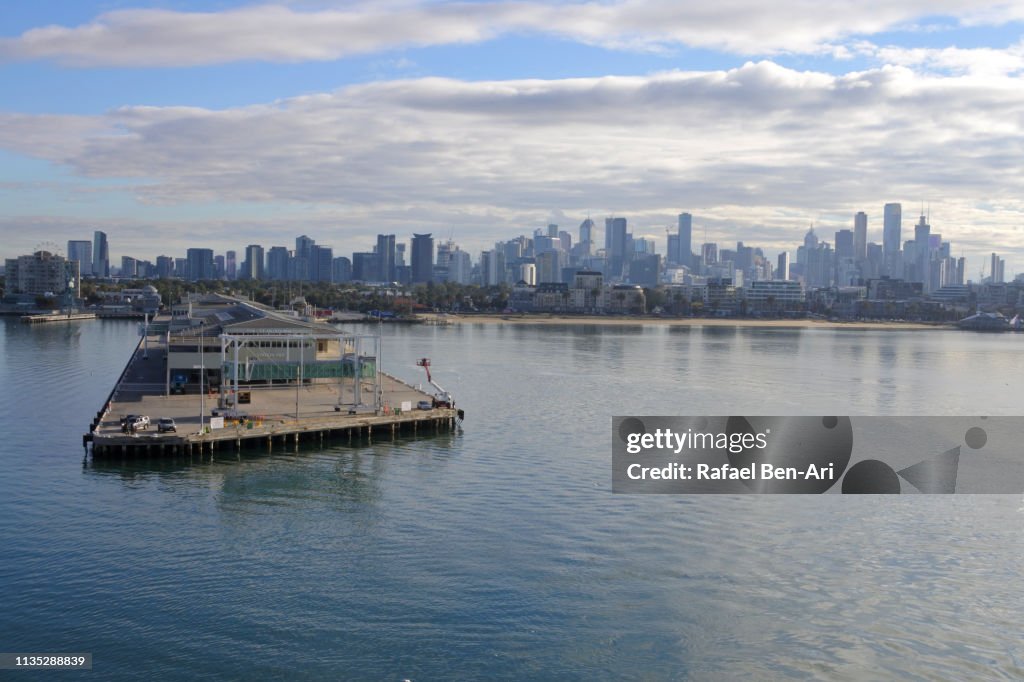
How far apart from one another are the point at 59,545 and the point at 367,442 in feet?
42.3

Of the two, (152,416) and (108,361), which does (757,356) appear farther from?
(152,416)

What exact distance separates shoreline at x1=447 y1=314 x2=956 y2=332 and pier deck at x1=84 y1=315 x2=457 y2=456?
279 feet

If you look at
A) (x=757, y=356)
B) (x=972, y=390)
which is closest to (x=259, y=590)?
(x=972, y=390)

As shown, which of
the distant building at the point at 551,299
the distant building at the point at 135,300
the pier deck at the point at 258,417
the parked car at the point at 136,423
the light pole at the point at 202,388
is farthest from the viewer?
the distant building at the point at 551,299

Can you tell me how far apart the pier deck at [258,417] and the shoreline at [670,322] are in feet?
279

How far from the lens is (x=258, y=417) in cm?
3130

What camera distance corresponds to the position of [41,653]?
1457 centimetres

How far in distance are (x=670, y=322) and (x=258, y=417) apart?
117m

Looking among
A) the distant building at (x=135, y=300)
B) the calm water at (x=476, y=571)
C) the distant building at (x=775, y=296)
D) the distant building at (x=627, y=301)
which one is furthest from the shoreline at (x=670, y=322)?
the calm water at (x=476, y=571)

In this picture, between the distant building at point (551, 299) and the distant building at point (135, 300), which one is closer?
the distant building at point (135, 300)

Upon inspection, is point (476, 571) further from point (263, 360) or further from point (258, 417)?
point (263, 360)

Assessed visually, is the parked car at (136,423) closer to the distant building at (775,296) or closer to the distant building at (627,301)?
the distant building at (627,301)

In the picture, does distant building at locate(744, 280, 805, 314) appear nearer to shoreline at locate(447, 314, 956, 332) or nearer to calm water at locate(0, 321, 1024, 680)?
shoreline at locate(447, 314, 956, 332)

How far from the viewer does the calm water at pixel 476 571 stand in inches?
580
